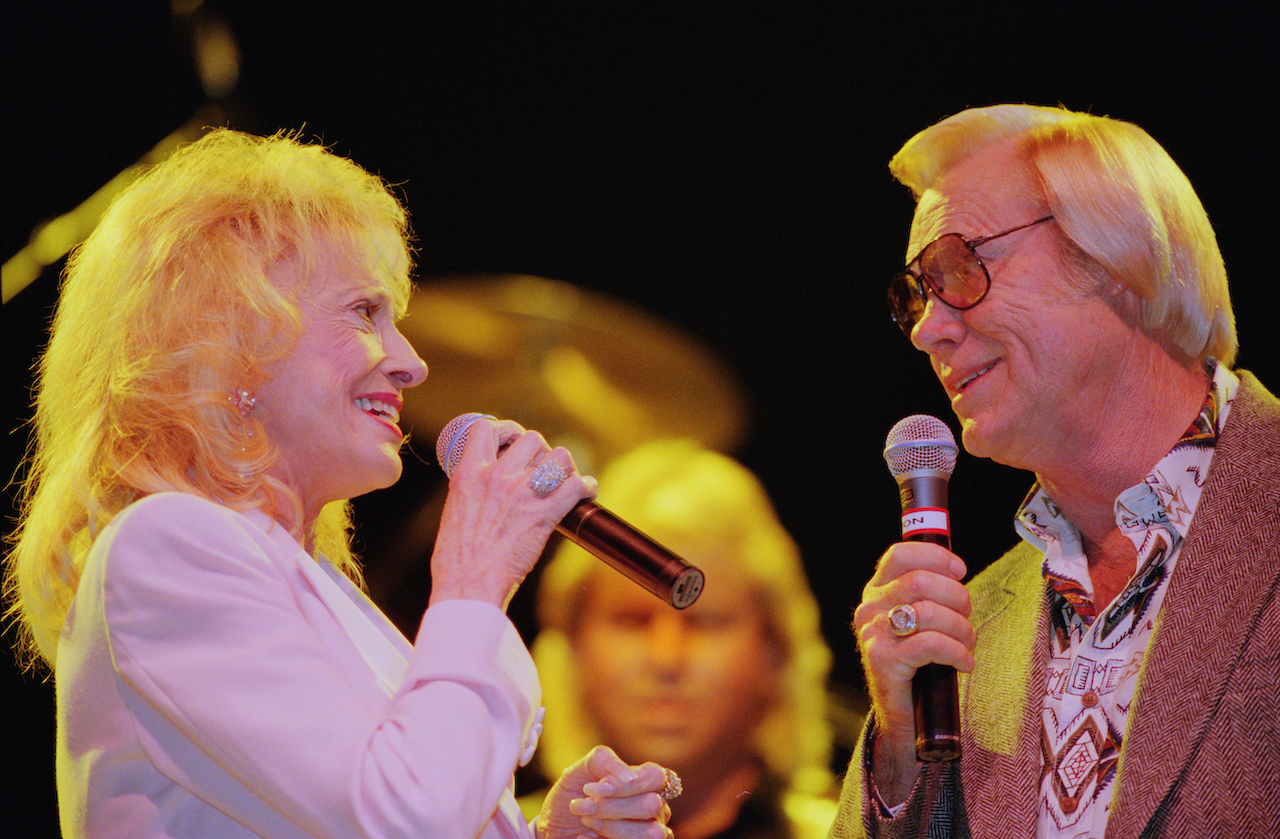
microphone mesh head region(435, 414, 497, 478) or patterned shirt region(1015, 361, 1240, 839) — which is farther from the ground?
microphone mesh head region(435, 414, 497, 478)

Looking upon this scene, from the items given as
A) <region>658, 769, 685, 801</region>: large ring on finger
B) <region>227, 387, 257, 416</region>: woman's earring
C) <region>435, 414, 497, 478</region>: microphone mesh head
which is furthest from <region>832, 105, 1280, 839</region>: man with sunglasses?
<region>227, 387, 257, 416</region>: woman's earring

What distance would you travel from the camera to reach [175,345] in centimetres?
141

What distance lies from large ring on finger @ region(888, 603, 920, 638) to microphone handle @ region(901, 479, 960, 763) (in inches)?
2.3

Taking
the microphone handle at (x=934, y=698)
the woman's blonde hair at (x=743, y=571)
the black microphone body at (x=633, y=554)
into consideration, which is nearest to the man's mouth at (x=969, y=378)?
the microphone handle at (x=934, y=698)

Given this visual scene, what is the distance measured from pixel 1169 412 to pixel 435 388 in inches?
83.7

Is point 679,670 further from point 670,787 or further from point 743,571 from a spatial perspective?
point 670,787

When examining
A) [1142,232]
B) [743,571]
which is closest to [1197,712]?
[1142,232]

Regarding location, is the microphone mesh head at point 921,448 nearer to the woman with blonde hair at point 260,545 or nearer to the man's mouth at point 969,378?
the man's mouth at point 969,378

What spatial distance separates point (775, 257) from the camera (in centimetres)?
300

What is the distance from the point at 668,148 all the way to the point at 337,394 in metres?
1.83

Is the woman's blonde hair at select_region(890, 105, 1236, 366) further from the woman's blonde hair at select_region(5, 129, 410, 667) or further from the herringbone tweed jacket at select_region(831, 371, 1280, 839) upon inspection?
the woman's blonde hair at select_region(5, 129, 410, 667)

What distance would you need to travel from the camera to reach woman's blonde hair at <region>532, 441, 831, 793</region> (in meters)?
2.99

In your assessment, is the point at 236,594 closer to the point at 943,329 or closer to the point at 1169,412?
the point at 943,329

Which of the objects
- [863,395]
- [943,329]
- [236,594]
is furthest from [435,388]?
[236,594]
